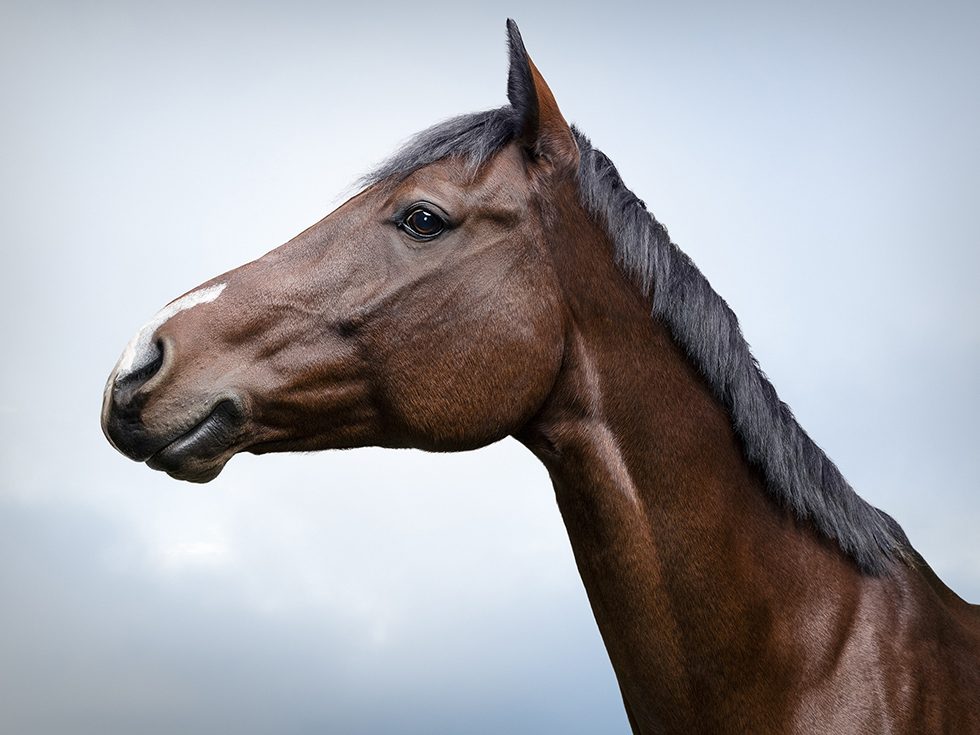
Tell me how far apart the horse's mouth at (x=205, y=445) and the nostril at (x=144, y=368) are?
19 cm

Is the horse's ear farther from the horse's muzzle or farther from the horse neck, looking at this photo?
the horse's muzzle

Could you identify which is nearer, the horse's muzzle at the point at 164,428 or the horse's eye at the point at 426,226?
the horse's muzzle at the point at 164,428

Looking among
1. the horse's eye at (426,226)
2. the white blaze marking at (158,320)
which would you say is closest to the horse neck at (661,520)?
the horse's eye at (426,226)

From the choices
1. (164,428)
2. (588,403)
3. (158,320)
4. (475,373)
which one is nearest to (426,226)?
(475,373)

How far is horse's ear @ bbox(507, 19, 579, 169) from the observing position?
2934mm

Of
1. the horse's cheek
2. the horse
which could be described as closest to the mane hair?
the horse

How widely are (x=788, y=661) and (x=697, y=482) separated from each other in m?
0.58

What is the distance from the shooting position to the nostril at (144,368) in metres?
2.66

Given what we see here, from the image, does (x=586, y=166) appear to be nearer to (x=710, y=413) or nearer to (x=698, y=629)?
(x=710, y=413)

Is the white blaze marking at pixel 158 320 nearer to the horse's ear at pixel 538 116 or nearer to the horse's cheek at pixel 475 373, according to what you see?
the horse's cheek at pixel 475 373

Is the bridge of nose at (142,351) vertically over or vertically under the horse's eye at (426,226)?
under

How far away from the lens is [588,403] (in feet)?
9.28

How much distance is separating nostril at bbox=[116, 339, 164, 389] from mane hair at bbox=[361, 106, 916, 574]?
872 mm

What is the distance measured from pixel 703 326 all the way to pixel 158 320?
162 cm
